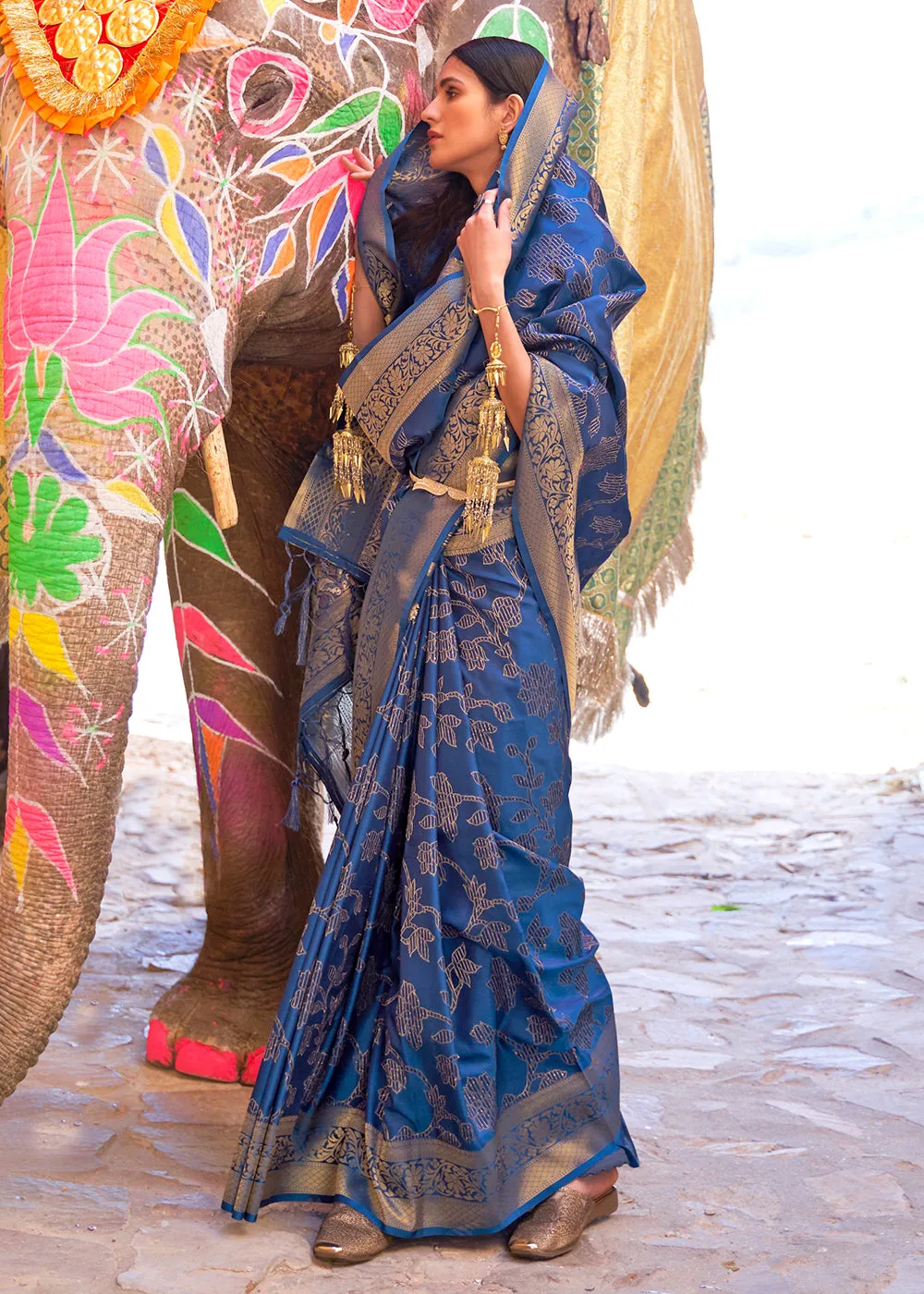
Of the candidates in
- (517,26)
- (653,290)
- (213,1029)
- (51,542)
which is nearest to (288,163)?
(517,26)

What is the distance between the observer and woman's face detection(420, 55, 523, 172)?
7.91ft

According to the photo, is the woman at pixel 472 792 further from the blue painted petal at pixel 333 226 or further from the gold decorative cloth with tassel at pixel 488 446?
the blue painted petal at pixel 333 226

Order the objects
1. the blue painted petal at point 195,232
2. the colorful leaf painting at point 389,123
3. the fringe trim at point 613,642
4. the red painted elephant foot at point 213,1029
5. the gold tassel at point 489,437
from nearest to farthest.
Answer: the gold tassel at point 489,437 → the blue painted petal at point 195,232 → the colorful leaf painting at point 389,123 → the red painted elephant foot at point 213,1029 → the fringe trim at point 613,642

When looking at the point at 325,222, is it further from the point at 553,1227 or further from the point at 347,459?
the point at 553,1227

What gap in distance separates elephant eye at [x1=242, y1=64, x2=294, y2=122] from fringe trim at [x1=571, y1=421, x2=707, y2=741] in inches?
52.4

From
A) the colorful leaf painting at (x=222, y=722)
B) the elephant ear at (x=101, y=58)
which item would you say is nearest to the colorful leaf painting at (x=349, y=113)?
the elephant ear at (x=101, y=58)

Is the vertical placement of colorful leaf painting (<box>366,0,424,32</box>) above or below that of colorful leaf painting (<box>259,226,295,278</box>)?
above

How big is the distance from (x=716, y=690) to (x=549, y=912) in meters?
6.91

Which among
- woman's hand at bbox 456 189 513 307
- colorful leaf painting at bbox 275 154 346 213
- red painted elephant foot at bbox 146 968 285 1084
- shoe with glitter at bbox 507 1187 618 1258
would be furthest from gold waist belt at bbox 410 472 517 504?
red painted elephant foot at bbox 146 968 285 1084

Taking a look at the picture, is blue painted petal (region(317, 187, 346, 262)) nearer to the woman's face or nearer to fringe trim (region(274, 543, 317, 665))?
the woman's face

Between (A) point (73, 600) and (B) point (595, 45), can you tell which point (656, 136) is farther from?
(A) point (73, 600)

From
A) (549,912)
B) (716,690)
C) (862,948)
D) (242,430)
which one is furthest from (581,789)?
(549,912)

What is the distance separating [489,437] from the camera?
234cm

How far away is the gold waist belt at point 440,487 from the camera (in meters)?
2.42
